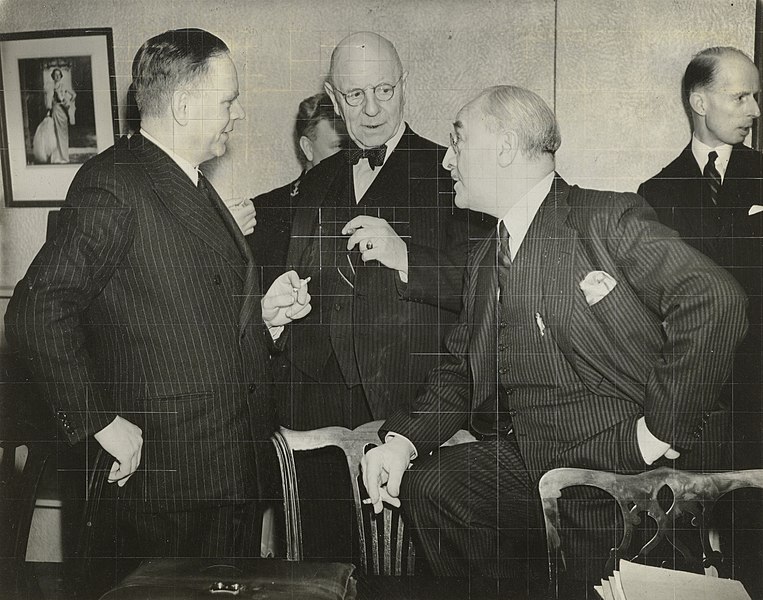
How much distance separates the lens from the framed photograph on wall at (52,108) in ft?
6.79

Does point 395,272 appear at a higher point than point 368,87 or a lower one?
lower

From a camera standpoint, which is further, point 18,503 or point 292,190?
point 18,503

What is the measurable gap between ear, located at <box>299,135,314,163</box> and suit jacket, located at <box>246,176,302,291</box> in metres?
0.09

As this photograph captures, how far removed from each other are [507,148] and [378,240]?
397 mm

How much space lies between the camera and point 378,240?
6.63ft

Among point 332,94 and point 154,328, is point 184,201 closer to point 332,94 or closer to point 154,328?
point 154,328

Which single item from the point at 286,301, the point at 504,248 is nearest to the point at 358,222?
the point at 286,301

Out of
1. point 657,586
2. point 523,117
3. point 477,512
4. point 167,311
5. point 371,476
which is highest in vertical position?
point 523,117

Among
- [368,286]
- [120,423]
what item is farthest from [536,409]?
[120,423]

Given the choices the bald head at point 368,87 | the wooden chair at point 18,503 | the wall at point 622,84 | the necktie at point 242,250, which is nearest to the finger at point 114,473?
the wooden chair at point 18,503

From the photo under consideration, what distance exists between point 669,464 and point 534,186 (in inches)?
30.6

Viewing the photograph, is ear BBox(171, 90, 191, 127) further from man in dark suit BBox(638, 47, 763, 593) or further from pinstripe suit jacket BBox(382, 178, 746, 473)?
man in dark suit BBox(638, 47, 763, 593)

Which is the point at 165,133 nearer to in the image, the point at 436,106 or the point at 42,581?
the point at 436,106

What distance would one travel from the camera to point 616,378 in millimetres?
1999
